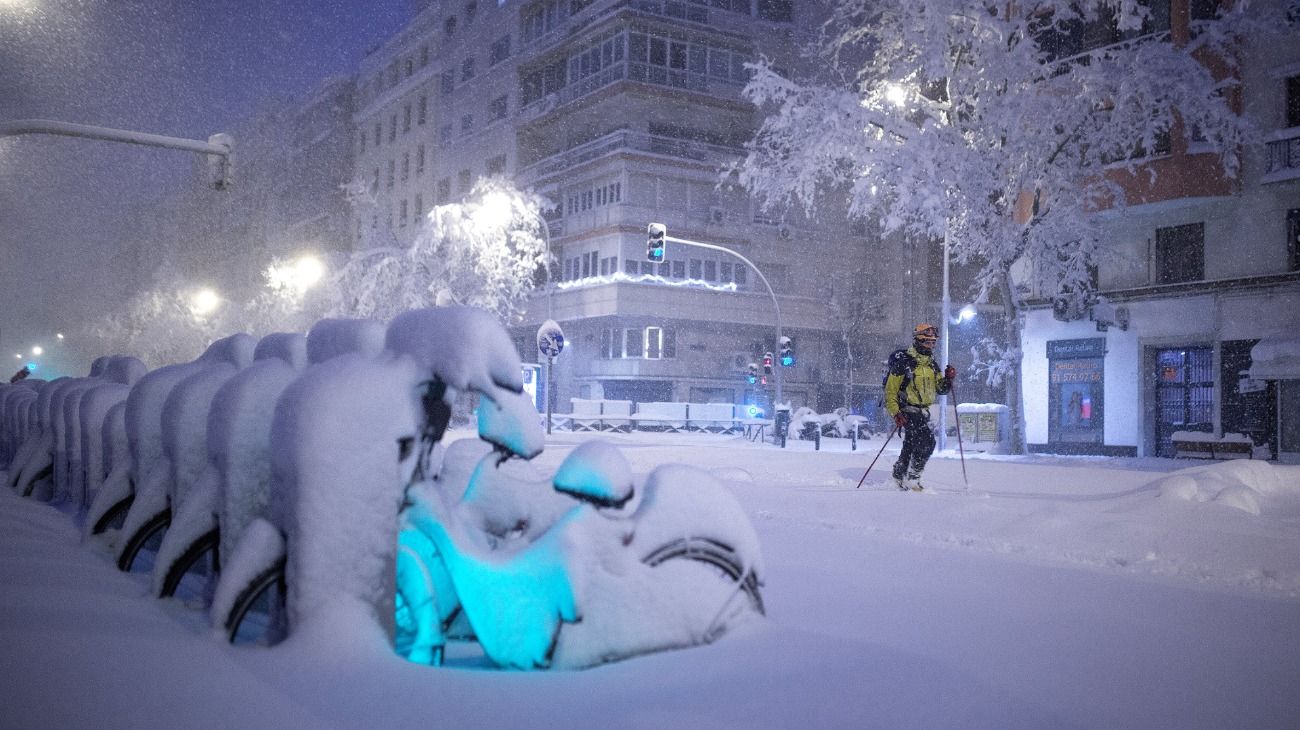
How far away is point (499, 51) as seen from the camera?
4919cm

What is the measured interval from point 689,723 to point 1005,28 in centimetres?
1825

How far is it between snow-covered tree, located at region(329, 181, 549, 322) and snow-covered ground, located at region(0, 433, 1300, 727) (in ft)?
96.9

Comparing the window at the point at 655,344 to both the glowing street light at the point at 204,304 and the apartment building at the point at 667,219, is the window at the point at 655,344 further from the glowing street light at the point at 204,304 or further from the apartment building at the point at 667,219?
the glowing street light at the point at 204,304

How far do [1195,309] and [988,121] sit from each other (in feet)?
31.8

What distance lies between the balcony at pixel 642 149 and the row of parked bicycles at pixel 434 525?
36908mm

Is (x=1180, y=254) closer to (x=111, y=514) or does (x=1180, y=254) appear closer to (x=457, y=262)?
(x=457, y=262)

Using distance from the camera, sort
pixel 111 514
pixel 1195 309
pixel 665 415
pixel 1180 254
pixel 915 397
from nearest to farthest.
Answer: pixel 111 514, pixel 915 397, pixel 1195 309, pixel 1180 254, pixel 665 415

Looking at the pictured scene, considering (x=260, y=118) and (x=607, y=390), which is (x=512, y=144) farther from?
(x=260, y=118)

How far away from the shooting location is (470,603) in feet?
9.62

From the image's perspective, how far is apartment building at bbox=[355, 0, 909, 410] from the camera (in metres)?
40.0

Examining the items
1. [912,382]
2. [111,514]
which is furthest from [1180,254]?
[111,514]

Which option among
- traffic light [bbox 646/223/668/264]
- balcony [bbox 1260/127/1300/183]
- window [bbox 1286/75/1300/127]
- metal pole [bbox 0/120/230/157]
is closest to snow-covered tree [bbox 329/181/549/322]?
traffic light [bbox 646/223/668/264]

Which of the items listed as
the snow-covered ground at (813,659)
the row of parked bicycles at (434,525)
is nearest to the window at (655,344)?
the snow-covered ground at (813,659)

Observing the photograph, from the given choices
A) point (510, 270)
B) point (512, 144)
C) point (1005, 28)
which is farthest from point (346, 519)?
point (512, 144)
